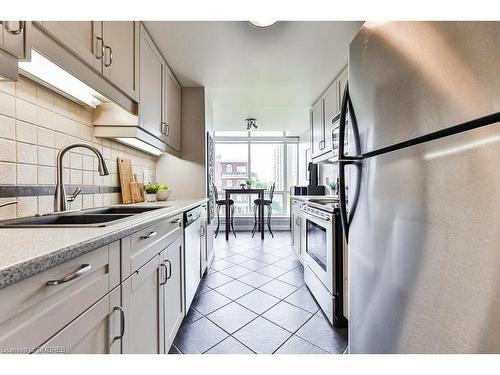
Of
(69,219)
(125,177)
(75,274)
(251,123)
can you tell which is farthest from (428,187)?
(251,123)

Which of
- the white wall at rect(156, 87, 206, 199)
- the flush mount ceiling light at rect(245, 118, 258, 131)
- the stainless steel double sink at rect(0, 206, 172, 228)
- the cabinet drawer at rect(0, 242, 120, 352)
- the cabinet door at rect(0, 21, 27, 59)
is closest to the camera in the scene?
the cabinet drawer at rect(0, 242, 120, 352)

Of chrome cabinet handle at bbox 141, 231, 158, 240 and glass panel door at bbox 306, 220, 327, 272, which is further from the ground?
chrome cabinet handle at bbox 141, 231, 158, 240

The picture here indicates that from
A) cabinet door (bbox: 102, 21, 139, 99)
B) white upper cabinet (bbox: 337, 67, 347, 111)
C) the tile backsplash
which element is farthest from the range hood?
white upper cabinet (bbox: 337, 67, 347, 111)

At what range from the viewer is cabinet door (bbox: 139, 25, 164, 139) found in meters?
1.77

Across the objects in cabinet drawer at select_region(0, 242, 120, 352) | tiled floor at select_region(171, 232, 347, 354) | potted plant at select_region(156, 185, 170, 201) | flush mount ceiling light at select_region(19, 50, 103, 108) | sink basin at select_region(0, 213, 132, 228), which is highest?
flush mount ceiling light at select_region(19, 50, 103, 108)

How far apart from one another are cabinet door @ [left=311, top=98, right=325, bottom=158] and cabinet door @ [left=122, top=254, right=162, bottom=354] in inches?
98.8

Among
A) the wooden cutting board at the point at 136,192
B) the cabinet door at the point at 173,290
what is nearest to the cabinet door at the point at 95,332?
the cabinet door at the point at 173,290

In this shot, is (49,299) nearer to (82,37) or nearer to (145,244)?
(145,244)

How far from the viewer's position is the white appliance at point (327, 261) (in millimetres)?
1757

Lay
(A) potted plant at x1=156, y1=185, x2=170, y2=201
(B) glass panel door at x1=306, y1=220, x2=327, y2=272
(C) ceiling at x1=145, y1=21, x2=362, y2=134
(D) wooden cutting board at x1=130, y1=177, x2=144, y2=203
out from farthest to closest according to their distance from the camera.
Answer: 1. (A) potted plant at x1=156, y1=185, x2=170, y2=201
2. (D) wooden cutting board at x1=130, y1=177, x2=144, y2=203
3. (B) glass panel door at x1=306, y1=220, x2=327, y2=272
4. (C) ceiling at x1=145, y1=21, x2=362, y2=134

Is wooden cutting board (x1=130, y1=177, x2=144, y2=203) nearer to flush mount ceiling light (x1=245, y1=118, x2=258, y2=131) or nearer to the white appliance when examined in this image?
the white appliance

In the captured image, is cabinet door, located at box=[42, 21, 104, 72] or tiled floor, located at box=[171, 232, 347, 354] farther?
tiled floor, located at box=[171, 232, 347, 354]

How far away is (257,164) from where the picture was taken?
6238 millimetres

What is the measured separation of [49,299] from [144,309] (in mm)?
585
